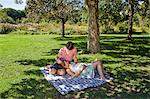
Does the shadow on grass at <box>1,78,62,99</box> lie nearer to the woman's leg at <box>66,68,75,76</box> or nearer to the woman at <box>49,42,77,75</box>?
the woman at <box>49,42,77,75</box>

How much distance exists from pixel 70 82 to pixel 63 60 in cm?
135

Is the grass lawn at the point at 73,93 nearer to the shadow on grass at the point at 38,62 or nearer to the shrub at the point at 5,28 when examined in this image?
the shadow on grass at the point at 38,62

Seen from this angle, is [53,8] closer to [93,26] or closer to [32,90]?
[93,26]

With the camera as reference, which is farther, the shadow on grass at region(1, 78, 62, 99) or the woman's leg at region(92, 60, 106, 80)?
the woman's leg at region(92, 60, 106, 80)

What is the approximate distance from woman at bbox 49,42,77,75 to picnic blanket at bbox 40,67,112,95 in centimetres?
21

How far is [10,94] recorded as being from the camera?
31.5ft

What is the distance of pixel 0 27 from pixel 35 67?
29.6 meters

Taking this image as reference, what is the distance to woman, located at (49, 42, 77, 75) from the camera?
11463 millimetres

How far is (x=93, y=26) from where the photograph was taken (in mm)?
17781

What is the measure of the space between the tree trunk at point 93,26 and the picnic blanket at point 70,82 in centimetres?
650

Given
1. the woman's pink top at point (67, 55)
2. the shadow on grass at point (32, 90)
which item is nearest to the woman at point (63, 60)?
the woman's pink top at point (67, 55)

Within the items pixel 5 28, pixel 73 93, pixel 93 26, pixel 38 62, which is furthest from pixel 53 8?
pixel 73 93

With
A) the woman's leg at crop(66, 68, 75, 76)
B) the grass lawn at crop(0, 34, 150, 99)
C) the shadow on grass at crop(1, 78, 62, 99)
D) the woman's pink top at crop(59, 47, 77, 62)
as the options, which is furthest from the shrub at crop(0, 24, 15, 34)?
the shadow on grass at crop(1, 78, 62, 99)

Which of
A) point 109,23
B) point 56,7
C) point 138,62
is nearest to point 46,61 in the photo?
point 138,62
